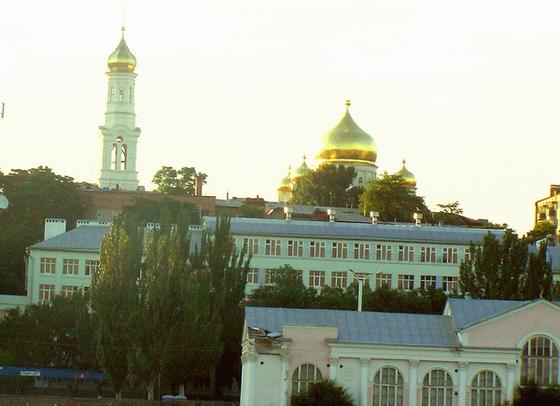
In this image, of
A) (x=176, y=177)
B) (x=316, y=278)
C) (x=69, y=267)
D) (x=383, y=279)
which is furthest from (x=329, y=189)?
(x=69, y=267)

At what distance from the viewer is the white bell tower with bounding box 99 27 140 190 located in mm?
191375

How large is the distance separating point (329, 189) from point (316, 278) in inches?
2422

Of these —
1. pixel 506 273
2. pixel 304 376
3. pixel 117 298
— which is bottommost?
pixel 304 376

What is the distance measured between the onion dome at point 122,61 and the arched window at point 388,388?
109240mm

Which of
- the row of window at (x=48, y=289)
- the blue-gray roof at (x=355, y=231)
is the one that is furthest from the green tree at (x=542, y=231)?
the row of window at (x=48, y=289)

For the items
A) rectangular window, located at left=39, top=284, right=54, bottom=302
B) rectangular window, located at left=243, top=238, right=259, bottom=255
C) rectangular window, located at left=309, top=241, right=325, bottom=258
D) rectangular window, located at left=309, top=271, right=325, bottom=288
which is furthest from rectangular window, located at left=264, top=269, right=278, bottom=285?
rectangular window, located at left=39, top=284, right=54, bottom=302

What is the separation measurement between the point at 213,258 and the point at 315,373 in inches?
658

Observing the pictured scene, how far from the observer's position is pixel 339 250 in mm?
134375

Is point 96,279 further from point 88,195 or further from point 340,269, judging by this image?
point 88,195

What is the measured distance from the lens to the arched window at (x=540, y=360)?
86.3m

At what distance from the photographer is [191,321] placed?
310 feet

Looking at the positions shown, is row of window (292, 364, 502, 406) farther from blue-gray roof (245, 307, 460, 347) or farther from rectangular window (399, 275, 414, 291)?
rectangular window (399, 275, 414, 291)

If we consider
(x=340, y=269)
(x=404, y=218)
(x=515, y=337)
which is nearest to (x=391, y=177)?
(x=404, y=218)

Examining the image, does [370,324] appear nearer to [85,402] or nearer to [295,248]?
[85,402]
